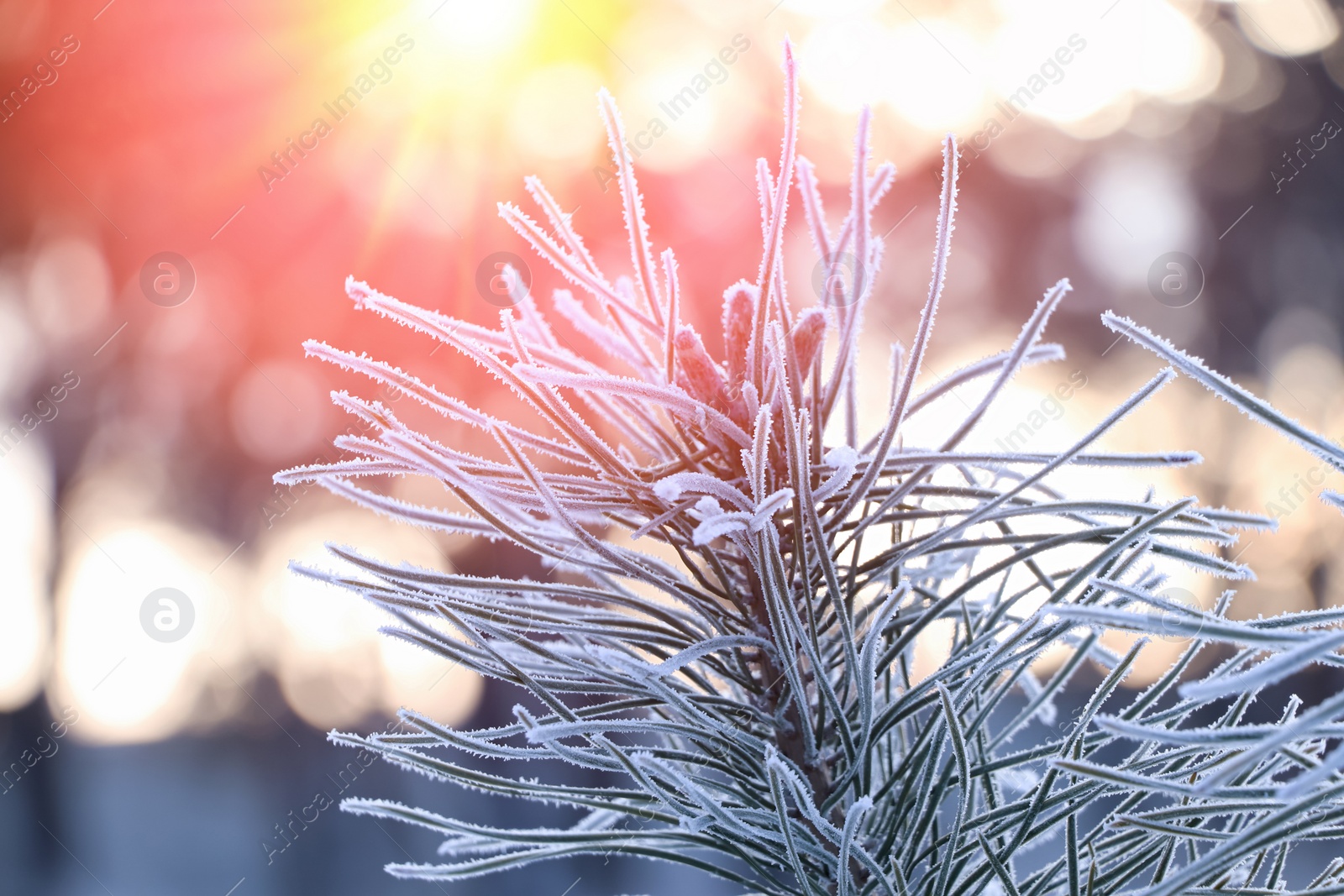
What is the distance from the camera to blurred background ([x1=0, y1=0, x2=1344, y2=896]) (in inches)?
169

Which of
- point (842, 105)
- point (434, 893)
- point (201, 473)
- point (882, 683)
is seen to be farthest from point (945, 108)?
point (201, 473)

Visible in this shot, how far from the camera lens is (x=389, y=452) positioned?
1.77 feet

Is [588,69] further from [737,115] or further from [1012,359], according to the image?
[1012,359]

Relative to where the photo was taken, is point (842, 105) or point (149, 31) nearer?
point (842, 105)

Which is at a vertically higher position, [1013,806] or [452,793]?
[1013,806]

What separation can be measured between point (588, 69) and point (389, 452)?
185 inches

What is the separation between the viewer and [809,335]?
0.58 m
